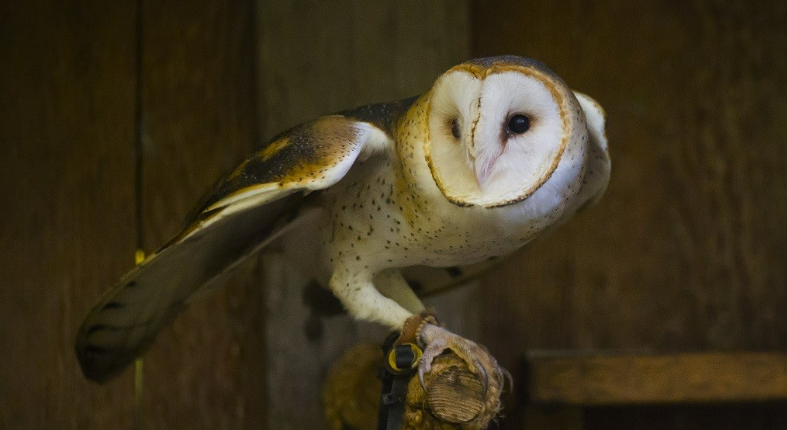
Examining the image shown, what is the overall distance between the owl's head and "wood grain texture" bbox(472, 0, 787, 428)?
672mm

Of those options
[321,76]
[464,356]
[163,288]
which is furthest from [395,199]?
[321,76]

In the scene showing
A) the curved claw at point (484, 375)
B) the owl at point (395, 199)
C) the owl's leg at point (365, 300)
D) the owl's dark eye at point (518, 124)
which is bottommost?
the curved claw at point (484, 375)

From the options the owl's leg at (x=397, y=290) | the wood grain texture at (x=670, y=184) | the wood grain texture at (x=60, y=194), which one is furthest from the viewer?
the wood grain texture at (x=670, y=184)

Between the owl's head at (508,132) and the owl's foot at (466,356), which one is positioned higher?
the owl's head at (508,132)

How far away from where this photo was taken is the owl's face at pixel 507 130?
1025 mm

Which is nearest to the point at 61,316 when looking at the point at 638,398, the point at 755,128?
the point at 638,398

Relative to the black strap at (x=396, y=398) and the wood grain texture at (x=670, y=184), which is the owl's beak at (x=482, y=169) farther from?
the wood grain texture at (x=670, y=184)

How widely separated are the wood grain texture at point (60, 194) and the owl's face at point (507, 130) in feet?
2.47

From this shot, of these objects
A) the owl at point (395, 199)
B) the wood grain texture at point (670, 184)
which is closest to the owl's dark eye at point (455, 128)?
the owl at point (395, 199)

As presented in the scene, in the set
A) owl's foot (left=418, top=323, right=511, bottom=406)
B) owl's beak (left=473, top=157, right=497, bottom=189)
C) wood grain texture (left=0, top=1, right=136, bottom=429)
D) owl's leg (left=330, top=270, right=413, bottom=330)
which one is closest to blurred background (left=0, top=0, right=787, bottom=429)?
wood grain texture (left=0, top=1, right=136, bottom=429)

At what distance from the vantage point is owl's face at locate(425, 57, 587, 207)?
40.4 inches

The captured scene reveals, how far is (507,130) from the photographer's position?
105 cm

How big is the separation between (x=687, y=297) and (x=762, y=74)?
0.44 m

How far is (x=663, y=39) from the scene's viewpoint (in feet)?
5.60
